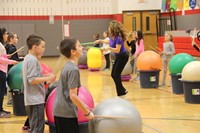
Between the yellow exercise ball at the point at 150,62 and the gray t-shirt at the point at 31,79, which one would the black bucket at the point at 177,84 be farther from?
the gray t-shirt at the point at 31,79

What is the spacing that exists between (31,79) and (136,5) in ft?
61.9

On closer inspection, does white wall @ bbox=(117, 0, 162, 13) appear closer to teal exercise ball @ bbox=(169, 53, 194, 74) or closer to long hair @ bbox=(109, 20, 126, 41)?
teal exercise ball @ bbox=(169, 53, 194, 74)

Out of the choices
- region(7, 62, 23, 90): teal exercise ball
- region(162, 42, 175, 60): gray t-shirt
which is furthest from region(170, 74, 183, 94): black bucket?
region(7, 62, 23, 90): teal exercise ball

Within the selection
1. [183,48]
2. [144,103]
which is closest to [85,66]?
[183,48]

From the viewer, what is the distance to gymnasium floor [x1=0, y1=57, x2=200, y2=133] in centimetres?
675

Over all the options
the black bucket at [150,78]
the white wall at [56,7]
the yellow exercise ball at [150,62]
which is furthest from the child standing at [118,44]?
the white wall at [56,7]

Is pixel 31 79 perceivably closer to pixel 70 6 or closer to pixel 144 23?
pixel 144 23

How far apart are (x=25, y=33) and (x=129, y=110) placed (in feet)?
62.4

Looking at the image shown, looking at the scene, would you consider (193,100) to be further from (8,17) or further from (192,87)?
(8,17)

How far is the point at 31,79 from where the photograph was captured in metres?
5.16

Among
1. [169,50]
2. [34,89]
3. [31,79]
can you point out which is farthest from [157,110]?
[31,79]

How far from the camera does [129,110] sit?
5195 millimetres

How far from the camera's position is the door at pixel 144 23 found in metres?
23.4

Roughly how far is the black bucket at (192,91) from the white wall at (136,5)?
49.7ft
